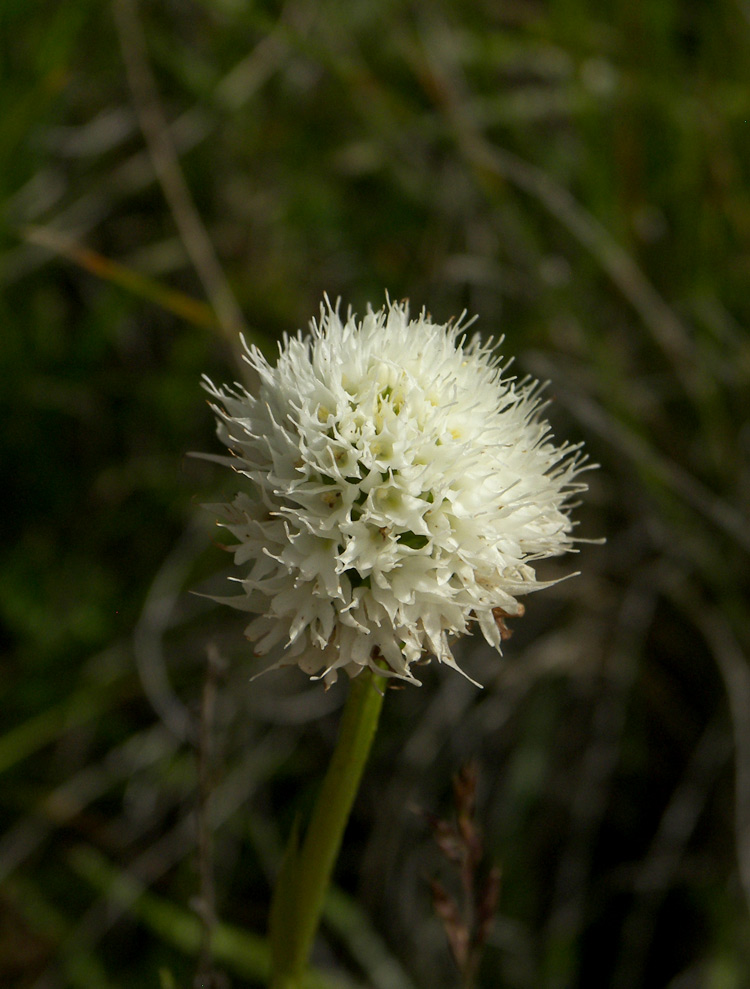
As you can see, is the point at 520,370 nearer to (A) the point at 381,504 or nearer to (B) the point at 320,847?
(A) the point at 381,504

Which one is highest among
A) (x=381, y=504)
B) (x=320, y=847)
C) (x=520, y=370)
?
(x=520, y=370)

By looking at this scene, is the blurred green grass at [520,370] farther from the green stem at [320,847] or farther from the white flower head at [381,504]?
the white flower head at [381,504]

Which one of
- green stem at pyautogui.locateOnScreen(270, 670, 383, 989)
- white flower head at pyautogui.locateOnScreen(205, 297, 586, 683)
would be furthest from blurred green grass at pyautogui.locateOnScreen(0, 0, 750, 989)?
white flower head at pyautogui.locateOnScreen(205, 297, 586, 683)

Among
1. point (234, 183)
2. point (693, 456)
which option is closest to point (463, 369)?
point (693, 456)

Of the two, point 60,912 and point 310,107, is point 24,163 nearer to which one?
point 310,107

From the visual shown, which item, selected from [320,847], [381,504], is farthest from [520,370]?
[320,847]

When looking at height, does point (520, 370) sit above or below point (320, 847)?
above
